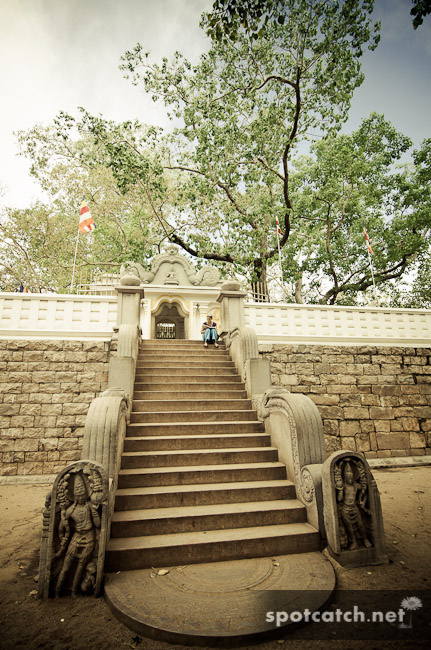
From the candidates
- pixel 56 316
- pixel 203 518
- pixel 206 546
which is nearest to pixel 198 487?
pixel 203 518

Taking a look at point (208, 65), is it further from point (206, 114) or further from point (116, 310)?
point (116, 310)

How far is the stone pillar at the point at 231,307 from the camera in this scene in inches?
329

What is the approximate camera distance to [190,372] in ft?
23.0

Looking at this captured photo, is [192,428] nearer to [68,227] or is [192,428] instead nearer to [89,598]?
[89,598]

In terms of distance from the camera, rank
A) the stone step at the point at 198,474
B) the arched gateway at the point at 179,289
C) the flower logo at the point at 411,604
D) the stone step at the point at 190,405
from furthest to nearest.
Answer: the arched gateway at the point at 179,289 < the stone step at the point at 190,405 < the stone step at the point at 198,474 < the flower logo at the point at 411,604

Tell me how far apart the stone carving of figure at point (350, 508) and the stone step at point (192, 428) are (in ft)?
6.55

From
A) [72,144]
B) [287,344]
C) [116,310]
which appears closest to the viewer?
[116,310]

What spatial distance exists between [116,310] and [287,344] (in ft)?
13.5

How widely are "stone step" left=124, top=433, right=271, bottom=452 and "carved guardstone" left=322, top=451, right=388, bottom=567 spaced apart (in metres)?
1.60

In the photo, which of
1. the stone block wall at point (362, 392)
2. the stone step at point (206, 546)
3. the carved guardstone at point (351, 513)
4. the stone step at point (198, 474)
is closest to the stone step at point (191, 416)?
the stone step at point (198, 474)

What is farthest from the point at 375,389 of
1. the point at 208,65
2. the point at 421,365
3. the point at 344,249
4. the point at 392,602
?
the point at 208,65

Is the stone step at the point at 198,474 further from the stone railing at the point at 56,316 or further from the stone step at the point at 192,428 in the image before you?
the stone railing at the point at 56,316

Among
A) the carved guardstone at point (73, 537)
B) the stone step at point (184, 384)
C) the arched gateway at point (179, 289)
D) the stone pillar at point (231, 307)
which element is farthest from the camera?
the arched gateway at point (179, 289)

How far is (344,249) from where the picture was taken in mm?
18094
